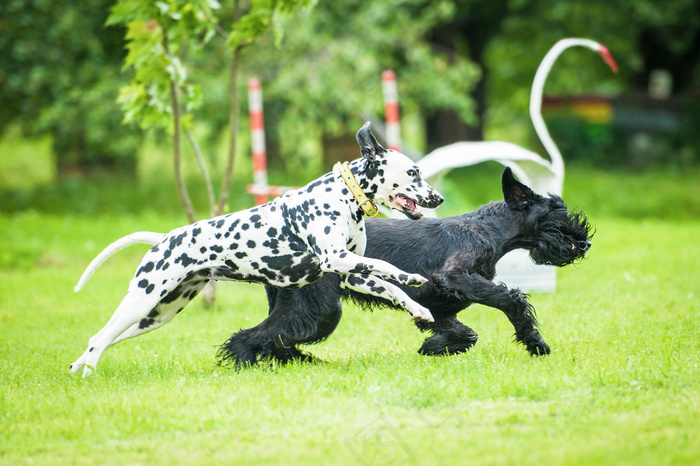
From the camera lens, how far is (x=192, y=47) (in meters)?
7.70

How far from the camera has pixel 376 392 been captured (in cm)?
462

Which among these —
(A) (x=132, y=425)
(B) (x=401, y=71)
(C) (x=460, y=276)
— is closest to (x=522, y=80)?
(B) (x=401, y=71)

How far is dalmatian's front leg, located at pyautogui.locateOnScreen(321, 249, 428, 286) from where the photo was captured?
15.8 ft

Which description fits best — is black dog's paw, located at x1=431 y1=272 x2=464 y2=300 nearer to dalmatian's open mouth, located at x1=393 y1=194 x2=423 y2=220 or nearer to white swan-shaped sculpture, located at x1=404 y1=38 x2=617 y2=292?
dalmatian's open mouth, located at x1=393 y1=194 x2=423 y2=220

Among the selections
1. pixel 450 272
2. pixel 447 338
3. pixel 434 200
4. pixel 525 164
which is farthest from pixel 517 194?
pixel 525 164

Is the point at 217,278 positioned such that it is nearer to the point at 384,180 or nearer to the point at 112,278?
the point at 384,180

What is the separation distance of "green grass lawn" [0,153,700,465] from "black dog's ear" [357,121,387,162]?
131 cm

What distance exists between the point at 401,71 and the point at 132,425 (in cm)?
1314

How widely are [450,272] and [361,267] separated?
2.57 ft

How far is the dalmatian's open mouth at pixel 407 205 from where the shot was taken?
4914 millimetres

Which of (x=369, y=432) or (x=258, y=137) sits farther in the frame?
(x=258, y=137)

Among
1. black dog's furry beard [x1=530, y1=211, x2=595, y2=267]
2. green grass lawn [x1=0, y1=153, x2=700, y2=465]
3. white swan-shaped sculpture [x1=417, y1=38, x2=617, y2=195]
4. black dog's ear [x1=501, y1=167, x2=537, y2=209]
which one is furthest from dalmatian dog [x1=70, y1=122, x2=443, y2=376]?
white swan-shaped sculpture [x1=417, y1=38, x2=617, y2=195]

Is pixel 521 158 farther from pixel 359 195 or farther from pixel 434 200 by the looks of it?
pixel 359 195

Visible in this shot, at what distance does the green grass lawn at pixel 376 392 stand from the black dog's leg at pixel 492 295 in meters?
0.21
